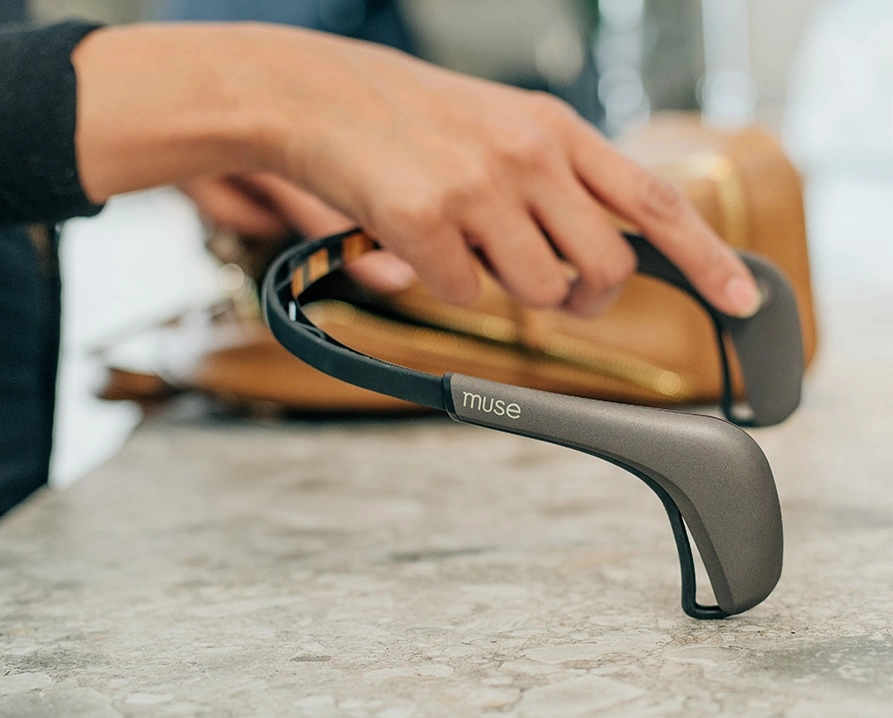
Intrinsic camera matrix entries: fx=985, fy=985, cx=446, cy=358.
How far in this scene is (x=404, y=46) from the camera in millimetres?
1359

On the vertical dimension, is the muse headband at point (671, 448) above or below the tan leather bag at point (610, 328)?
above

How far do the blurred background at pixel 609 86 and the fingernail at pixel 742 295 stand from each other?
383mm

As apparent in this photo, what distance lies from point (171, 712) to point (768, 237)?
1.83 feet

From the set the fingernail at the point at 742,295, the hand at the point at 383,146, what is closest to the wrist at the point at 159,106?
the hand at the point at 383,146

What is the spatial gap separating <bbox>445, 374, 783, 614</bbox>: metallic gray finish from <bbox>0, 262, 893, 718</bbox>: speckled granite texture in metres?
0.04

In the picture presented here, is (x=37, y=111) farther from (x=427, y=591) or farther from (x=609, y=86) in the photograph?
(x=609, y=86)

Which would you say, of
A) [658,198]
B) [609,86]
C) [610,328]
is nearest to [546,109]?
[658,198]

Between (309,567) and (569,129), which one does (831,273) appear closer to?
(569,129)

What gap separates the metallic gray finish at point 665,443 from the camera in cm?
31

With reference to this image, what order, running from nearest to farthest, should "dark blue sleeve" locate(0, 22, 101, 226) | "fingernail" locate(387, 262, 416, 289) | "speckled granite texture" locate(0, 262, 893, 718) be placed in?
"speckled granite texture" locate(0, 262, 893, 718), "dark blue sleeve" locate(0, 22, 101, 226), "fingernail" locate(387, 262, 416, 289)

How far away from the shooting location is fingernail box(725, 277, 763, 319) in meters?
0.47

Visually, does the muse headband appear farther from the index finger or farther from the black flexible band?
the index finger

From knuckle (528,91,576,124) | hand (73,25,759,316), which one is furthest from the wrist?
knuckle (528,91,576,124)

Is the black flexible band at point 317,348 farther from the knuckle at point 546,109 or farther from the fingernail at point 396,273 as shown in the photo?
the fingernail at point 396,273
